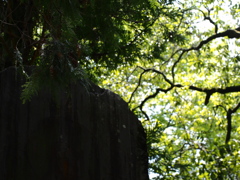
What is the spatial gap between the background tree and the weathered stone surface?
8.80ft

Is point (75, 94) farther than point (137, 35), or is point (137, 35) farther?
point (137, 35)

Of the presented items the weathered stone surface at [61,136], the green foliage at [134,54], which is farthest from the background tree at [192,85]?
the weathered stone surface at [61,136]

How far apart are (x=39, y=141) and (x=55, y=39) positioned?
66 cm

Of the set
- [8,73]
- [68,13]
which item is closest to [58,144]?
[8,73]

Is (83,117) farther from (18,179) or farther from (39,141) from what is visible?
(18,179)

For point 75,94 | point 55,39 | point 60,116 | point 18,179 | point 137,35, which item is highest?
point 137,35

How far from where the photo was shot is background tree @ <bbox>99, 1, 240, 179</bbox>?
257 inches

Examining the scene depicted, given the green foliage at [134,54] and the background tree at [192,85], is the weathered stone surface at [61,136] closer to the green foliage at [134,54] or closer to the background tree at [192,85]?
the green foliage at [134,54]

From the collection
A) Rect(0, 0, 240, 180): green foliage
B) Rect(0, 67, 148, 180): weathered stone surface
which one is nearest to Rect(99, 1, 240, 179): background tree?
Rect(0, 0, 240, 180): green foliage

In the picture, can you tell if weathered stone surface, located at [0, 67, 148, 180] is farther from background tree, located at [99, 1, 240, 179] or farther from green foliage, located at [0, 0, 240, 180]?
background tree, located at [99, 1, 240, 179]

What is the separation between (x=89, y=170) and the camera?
8.41ft

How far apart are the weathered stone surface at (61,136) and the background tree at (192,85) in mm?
2683

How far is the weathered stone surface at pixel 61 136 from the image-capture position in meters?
2.42

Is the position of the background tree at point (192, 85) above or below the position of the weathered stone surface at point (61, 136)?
above
